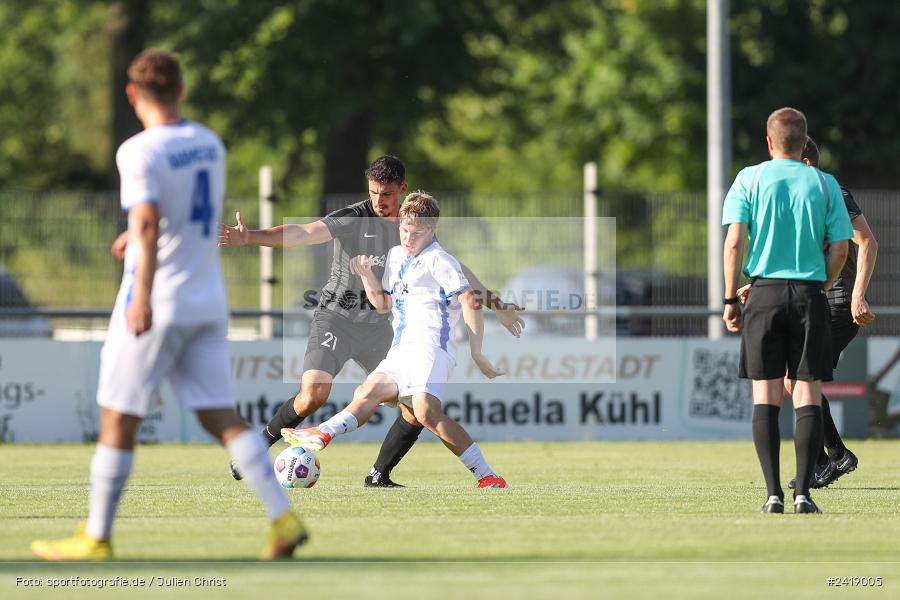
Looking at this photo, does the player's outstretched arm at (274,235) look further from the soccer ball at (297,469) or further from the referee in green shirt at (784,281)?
the referee in green shirt at (784,281)

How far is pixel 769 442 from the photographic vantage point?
31.0 feet

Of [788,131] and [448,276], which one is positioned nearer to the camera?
[788,131]

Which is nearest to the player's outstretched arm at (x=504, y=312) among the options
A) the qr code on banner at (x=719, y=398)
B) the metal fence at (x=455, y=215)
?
the qr code on banner at (x=719, y=398)

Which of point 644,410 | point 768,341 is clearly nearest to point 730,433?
point 644,410

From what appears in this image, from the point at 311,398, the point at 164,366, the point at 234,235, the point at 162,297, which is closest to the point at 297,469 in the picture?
the point at 311,398

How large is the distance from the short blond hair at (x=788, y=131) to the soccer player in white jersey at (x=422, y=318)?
2.32 metres

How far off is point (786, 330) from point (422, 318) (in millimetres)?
2588

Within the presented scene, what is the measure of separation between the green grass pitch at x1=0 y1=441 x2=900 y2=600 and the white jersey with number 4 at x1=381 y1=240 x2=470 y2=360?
0.99 meters

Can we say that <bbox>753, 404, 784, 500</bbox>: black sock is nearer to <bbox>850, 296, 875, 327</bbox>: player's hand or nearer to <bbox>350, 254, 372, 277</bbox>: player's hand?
<bbox>850, 296, 875, 327</bbox>: player's hand

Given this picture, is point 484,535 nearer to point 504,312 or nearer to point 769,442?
point 769,442

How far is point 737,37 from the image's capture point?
31.7 m

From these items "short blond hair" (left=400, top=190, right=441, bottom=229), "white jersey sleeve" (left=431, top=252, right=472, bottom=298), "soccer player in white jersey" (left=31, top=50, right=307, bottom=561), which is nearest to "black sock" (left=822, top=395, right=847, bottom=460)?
"white jersey sleeve" (left=431, top=252, right=472, bottom=298)

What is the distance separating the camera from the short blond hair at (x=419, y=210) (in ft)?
35.9

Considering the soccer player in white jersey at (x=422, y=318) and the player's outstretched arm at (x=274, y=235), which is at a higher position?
the player's outstretched arm at (x=274, y=235)
